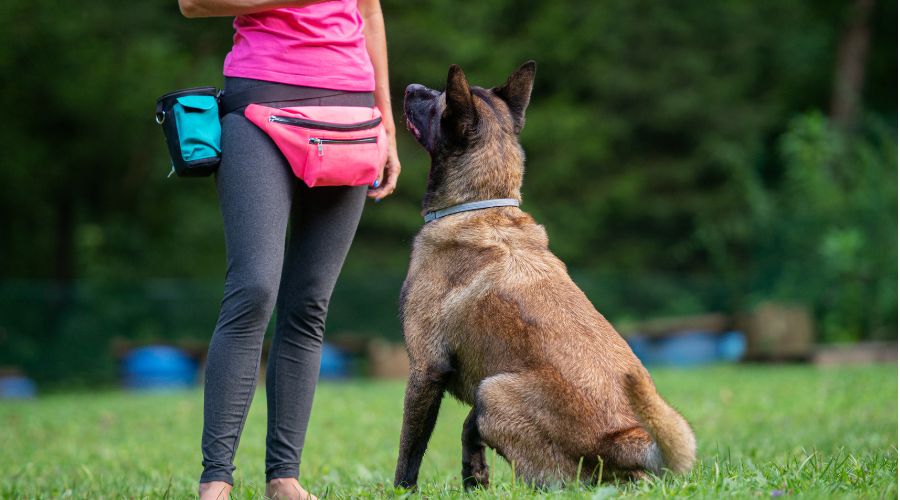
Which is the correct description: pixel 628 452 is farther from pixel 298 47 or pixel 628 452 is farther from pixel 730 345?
pixel 730 345

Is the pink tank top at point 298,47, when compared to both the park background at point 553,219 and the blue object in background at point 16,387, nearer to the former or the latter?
the park background at point 553,219

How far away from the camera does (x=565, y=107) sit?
2453 centimetres

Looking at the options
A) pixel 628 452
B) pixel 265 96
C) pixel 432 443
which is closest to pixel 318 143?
pixel 265 96

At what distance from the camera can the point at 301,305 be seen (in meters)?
3.65

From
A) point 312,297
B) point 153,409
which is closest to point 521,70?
point 312,297

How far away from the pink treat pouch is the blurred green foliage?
12851 millimetres

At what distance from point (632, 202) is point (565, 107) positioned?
2.89 meters

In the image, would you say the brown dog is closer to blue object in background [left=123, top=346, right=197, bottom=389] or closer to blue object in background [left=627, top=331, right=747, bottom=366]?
blue object in background [left=123, top=346, right=197, bottom=389]

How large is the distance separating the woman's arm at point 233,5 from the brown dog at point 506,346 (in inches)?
24.6

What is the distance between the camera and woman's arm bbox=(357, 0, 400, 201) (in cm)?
385

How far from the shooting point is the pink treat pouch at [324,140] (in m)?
3.37

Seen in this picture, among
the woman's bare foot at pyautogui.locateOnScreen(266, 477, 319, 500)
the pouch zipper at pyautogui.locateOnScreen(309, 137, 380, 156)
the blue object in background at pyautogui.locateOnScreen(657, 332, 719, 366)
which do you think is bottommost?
the blue object in background at pyautogui.locateOnScreen(657, 332, 719, 366)

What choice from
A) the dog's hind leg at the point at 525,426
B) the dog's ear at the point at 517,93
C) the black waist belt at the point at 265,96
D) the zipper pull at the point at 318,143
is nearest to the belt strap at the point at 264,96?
the black waist belt at the point at 265,96

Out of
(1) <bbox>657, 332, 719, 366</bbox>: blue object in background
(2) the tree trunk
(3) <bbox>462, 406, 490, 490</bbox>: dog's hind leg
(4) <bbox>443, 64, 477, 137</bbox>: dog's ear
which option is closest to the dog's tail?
(3) <bbox>462, 406, 490, 490</bbox>: dog's hind leg
